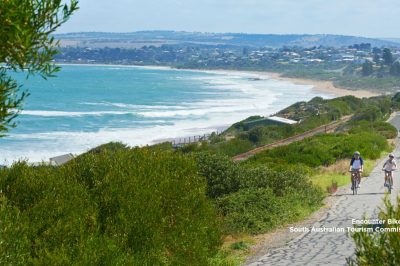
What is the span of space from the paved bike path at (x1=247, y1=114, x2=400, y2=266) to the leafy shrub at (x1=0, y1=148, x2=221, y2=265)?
1.33 meters

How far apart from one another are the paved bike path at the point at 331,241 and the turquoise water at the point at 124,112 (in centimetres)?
1912

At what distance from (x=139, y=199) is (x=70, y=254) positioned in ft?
6.50

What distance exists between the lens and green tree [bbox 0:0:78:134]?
5.75 metres

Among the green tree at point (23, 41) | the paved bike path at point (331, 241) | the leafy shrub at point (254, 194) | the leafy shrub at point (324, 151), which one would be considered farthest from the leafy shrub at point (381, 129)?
the green tree at point (23, 41)

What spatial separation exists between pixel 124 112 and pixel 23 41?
2912 inches

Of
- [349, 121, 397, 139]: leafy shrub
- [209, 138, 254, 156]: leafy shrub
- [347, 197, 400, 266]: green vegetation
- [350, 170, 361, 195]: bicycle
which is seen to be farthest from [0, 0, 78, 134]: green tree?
[349, 121, 397, 139]: leafy shrub

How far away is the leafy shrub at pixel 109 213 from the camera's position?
7360mm

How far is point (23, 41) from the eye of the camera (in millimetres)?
5863

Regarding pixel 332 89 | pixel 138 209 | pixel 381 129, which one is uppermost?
pixel 138 209

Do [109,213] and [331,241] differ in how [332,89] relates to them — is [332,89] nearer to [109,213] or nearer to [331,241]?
[331,241]

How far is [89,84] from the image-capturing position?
13012 cm

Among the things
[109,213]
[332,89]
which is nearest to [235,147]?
[109,213]

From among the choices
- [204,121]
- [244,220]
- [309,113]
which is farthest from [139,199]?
[204,121]

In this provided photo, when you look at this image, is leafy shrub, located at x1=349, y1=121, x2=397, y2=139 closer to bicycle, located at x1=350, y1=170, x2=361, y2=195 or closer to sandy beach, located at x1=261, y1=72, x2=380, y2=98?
bicycle, located at x1=350, y1=170, x2=361, y2=195
